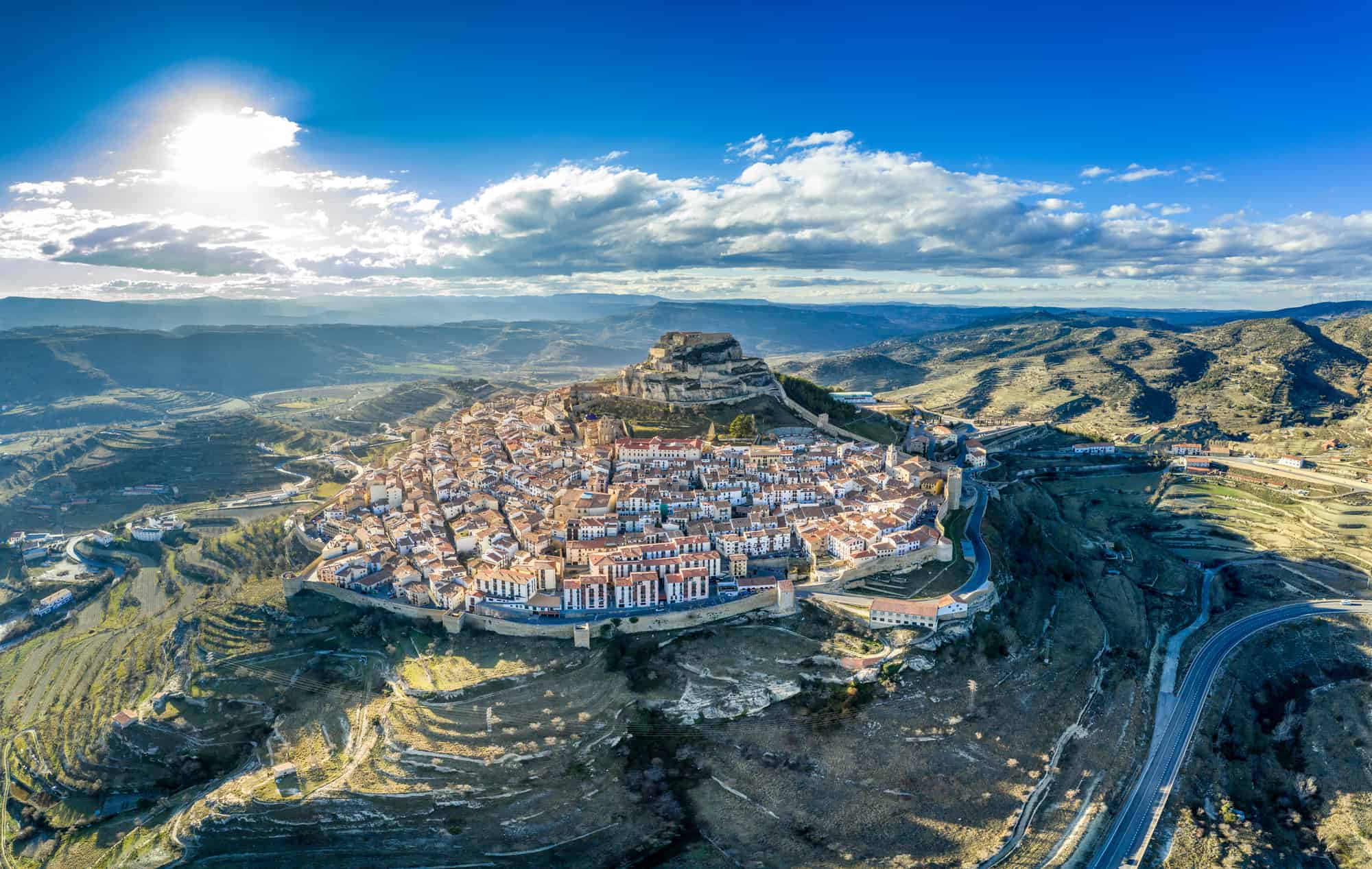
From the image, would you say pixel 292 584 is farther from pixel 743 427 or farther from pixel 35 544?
pixel 35 544

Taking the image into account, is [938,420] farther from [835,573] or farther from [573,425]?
[835,573]

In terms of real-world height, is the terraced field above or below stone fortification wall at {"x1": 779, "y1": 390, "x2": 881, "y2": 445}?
below

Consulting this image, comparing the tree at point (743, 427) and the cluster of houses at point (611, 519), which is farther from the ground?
the tree at point (743, 427)

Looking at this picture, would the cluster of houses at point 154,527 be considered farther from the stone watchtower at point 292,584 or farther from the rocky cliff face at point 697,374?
the rocky cliff face at point 697,374

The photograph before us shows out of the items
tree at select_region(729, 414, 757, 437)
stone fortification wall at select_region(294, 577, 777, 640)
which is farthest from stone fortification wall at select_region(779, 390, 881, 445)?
stone fortification wall at select_region(294, 577, 777, 640)

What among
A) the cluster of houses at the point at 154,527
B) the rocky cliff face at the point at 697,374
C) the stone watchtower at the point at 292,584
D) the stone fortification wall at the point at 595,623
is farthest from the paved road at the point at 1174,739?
the cluster of houses at the point at 154,527

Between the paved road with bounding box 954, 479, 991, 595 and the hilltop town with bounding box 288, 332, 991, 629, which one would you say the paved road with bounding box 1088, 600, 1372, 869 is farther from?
the paved road with bounding box 954, 479, 991, 595

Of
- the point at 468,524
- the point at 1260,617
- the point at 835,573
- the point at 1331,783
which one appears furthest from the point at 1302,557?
the point at 468,524
